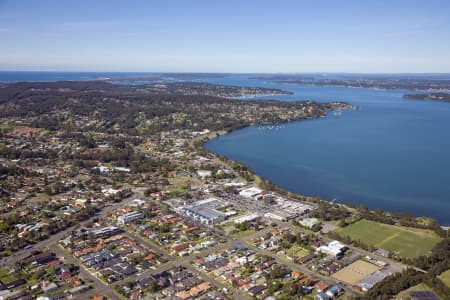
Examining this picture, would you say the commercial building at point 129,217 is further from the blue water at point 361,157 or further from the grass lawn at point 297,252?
the blue water at point 361,157

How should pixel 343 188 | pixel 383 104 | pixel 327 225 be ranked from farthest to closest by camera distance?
pixel 383 104, pixel 343 188, pixel 327 225

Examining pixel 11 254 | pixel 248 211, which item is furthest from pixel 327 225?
pixel 11 254

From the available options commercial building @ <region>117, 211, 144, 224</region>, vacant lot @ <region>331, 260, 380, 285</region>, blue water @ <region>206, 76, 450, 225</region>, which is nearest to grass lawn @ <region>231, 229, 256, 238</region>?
vacant lot @ <region>331, 260, 380, 285</region>

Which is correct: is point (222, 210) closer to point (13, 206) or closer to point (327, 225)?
point (327, 225)

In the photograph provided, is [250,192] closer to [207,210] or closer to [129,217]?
[207,210]

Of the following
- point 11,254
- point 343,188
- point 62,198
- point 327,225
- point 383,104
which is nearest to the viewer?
point 11,254

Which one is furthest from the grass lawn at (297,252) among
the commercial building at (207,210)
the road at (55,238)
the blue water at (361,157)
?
the road at (55,238)
